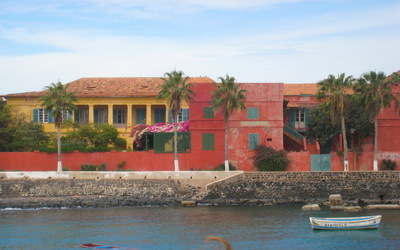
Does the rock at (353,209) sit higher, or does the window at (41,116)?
the window at (41,116)

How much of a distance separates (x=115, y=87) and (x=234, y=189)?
62.1 ft

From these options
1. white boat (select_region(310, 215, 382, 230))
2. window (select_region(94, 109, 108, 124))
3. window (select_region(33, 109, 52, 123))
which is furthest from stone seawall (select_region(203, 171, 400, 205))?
window (select_region(33, 109, 52, 123))

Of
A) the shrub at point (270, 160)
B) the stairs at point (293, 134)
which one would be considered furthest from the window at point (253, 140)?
the stairs at point (293, 134)

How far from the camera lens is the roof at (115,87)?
64625 millimetres

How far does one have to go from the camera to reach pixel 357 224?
133ft

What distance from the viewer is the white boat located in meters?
40.2

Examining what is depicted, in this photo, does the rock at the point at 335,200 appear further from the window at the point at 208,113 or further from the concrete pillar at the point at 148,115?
the concrete pillar at the point at 148,115

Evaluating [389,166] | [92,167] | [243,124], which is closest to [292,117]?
[243,124]

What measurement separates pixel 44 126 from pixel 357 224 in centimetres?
3235

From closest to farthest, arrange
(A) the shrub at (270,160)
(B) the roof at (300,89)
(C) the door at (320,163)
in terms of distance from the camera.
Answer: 1. (A) the shrub at (270,160)
2. (C) the door at (320,163)
3. (B) the roof at (300,89)

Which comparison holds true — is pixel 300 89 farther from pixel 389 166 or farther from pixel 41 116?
pixel 41 116

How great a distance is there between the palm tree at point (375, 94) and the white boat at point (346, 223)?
14.4m

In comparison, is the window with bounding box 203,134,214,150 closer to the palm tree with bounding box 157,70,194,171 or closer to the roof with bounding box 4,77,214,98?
the palm tree with bounding box 157,70,194,171

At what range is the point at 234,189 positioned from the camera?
5159 cm
